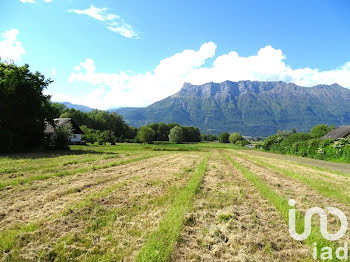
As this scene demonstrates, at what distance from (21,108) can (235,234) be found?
35393 mm

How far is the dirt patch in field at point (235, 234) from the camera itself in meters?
4.58

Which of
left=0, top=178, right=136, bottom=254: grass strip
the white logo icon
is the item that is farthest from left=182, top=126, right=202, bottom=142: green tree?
left=0, top=178, right=136, bottom=254: grass strip

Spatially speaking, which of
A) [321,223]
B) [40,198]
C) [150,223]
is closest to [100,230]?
[150,223]

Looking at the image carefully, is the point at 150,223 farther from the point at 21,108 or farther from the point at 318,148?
the point at 318,148

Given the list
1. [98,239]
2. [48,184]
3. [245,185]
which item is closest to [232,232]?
[98,239]

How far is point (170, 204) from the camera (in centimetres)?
773

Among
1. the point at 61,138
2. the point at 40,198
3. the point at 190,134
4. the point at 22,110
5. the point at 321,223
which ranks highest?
the point at 22,110

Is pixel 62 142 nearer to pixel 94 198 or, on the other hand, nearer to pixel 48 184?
pixel 48 184

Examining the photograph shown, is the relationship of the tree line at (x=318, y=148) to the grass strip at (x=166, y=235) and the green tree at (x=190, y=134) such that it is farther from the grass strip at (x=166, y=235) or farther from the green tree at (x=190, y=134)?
the green tree at (x=190, y=134)

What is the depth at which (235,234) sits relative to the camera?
5.54 m

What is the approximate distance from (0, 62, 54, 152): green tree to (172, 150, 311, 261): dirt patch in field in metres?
30.6

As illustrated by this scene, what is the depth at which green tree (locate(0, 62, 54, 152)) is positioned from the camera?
28250 millimetres

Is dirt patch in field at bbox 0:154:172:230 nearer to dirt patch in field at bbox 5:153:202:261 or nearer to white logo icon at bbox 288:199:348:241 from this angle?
dirt patch in field at bbox 5:153:202:261

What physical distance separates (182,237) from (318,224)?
4649 millimetres
